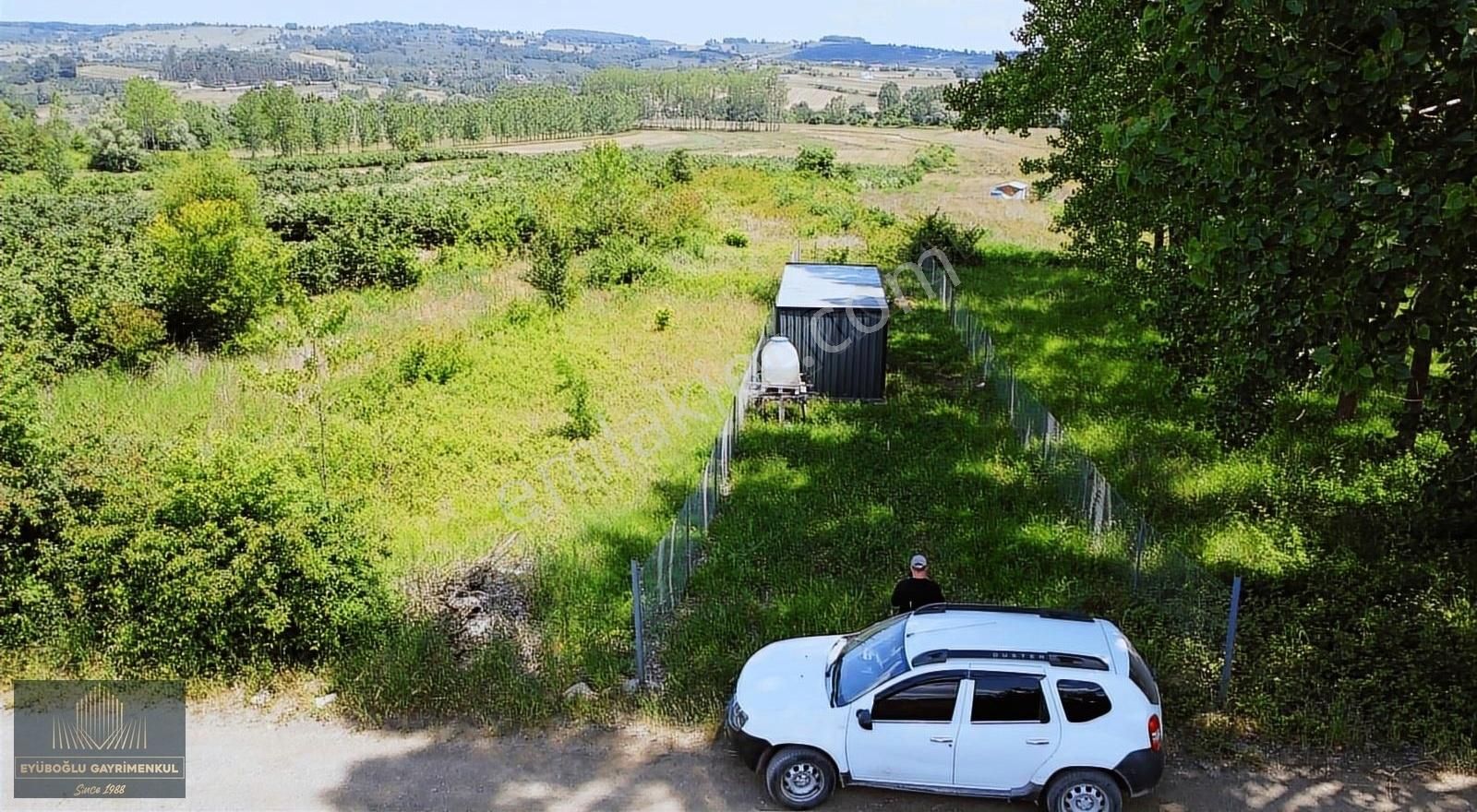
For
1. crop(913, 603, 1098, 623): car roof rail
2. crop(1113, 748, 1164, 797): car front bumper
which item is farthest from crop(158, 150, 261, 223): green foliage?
crop(1113, 748, 1164, 797): car front bumper

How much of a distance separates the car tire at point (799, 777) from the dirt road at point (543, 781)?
0.61ft

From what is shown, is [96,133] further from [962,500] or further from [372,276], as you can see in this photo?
[962,500]

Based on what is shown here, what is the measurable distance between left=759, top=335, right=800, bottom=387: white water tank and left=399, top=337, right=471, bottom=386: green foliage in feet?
21.0

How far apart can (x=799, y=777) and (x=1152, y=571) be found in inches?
199

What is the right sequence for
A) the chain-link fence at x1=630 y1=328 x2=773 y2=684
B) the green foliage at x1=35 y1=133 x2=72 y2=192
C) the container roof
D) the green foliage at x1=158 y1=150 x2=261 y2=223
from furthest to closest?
1. the green foliage at x1=35 y1=133 x2=72 y2=192
2. the green foliage at x1=158 y1=150 x2=261 y2=223
3. the container roof
4. the chain-link fence at x1=630 y1=328 x2=773 y2=684

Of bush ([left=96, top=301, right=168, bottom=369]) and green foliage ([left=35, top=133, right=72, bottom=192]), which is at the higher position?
green foliage ([left=35, top=133, right=72, bottom=192])

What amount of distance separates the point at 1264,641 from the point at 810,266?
1442 cm

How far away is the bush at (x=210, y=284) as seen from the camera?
74.8 feet

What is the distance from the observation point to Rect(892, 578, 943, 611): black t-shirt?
31.4 feet

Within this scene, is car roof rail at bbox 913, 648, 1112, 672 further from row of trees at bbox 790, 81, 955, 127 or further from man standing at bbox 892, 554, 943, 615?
row of trees at bbox 790, 81, 955, 127

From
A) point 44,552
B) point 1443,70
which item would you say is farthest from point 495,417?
point 1443,70

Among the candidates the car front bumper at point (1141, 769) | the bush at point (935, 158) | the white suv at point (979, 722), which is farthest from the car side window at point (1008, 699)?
the bush at point (935, 158)

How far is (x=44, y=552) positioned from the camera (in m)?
10.3

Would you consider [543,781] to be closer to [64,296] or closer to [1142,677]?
[1142,677]
